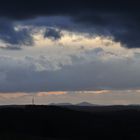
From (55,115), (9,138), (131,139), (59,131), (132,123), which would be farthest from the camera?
(132,123)

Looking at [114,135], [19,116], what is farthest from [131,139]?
[19,116]

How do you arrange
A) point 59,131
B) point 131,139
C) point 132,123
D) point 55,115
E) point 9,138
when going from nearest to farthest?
point 9,138 < point 131,139 < point 59,131 < point 55,115 < point 132,123

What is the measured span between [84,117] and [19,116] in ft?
109

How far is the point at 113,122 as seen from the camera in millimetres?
171500

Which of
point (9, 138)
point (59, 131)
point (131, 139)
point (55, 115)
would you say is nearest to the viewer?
point (9, 138)

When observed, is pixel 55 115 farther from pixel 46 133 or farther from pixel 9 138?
pixel 9 138

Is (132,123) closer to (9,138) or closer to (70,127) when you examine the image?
(70,127)

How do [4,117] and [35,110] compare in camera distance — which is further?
[35,110]

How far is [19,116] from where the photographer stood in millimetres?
148250

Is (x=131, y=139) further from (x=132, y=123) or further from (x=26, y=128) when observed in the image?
(x=132, y=123)

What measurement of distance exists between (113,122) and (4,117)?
39.5m

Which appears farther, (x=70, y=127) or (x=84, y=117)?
(x=84, y=117)

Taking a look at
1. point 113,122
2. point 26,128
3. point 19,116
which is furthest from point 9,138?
point 113,122

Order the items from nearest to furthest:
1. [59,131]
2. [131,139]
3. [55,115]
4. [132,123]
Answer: [131,139] → [59,131] → [55,115] → [132,123]
